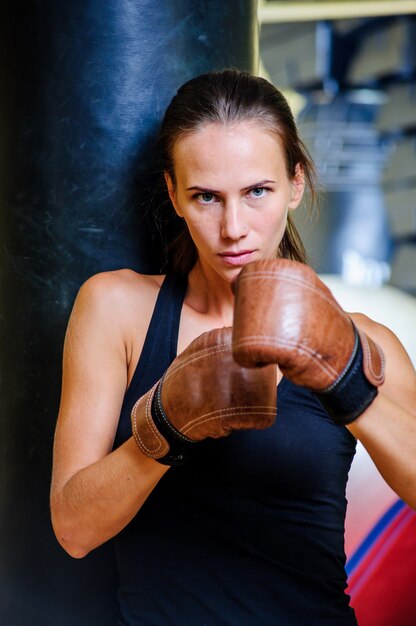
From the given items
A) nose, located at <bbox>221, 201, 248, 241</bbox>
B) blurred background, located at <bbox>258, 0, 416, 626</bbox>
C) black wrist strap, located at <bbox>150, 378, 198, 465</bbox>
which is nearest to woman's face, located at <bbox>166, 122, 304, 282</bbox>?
nose, located at <bbox>221, 201, 248, 241</bbox>

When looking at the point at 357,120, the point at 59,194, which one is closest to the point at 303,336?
the point at 59,194

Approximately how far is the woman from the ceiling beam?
207 cm

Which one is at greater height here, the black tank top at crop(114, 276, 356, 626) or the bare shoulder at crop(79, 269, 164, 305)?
the bare shoulder at crop(79, 269, 164, 305)

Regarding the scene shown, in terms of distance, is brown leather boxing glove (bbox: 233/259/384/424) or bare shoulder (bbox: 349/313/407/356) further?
bare shoulder (bbox: 349/313/407/356)

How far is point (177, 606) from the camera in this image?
1078mm

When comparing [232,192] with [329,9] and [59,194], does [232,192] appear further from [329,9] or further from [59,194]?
[329,9]

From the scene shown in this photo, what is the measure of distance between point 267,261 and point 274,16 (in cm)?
262

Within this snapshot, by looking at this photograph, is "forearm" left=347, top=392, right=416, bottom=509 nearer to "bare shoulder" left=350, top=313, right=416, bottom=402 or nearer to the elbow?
"bare shoulder" left=350, top=313, right=416, bottom=402

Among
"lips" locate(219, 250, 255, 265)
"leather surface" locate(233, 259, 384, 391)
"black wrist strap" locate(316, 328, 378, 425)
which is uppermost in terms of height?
"leather surface" locate(233, 259, 384, 391)

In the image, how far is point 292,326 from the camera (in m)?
0.80

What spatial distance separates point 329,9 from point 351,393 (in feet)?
8.53

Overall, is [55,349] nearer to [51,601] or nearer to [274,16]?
[51,601]

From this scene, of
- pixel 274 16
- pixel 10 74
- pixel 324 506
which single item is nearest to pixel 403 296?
pixel 274 16

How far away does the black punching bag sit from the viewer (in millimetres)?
1173
